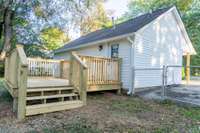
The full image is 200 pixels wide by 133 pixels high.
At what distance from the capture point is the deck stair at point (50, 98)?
213 inches

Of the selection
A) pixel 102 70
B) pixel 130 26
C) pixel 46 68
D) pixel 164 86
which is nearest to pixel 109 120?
pixel 102 70

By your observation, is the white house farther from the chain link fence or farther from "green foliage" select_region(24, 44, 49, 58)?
"green foliage" select_region(24, 44, 49, 58)

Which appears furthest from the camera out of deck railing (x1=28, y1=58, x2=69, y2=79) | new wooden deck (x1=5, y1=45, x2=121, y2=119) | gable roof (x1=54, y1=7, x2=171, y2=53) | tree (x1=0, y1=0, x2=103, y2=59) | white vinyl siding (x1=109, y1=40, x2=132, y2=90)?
tree (x1=0, y1=0, x2=103, y2=59)

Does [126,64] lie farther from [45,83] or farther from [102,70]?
[45,83]

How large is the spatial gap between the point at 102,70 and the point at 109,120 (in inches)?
146

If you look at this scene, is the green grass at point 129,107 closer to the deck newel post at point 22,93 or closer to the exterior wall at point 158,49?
the exterior wall at point 158,49

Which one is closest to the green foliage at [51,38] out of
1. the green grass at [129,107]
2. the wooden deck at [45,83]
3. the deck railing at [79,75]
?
the wooden deck at [45,83]

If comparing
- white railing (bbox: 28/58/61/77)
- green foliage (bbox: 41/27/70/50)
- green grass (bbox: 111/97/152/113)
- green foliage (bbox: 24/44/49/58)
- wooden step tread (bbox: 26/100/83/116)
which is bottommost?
green grass (bbox: 111/97/152/113)

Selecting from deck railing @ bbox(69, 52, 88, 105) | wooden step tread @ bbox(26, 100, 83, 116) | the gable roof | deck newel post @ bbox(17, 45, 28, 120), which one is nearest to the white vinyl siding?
the gable roof

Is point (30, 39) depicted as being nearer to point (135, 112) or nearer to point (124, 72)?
point (124, 72)

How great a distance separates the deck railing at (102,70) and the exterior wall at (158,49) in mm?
937

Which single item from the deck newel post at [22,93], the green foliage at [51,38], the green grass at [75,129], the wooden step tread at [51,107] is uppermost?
the green foliage at [51,38]

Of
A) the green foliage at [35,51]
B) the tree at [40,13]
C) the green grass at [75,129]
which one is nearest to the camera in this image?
the green grass at [75,129]

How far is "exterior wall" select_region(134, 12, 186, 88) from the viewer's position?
9.68 metres
